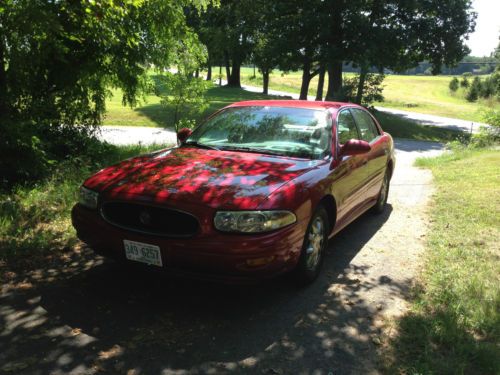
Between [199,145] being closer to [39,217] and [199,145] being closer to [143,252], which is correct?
[143,252]

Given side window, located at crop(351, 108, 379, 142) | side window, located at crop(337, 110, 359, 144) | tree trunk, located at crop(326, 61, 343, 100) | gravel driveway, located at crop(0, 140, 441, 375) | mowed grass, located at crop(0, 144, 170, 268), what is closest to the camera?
gravel driveway, located at crop(0, 140, 441, 375)

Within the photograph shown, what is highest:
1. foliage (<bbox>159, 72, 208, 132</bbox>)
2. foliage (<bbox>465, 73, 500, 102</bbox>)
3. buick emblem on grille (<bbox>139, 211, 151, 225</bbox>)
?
foliage (<bbox>465, 73, 500, 102</bbox>)

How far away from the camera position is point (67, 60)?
714 centimetres

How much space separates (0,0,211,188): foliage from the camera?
19.4 feet

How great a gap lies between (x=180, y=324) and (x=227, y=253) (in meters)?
0.67

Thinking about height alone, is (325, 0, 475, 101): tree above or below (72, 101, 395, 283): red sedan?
above

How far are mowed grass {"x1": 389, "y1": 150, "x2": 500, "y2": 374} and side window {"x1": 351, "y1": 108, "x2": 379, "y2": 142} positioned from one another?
1453mm

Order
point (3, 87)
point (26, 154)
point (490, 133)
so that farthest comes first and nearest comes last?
point (490, 133), point (3, 87), point (26, 154)

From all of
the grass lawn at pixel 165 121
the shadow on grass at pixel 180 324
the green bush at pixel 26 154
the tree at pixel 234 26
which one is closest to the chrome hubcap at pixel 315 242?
the shadow on grass at pixel 180 324

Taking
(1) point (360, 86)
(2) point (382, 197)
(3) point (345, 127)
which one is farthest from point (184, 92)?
(1) point (360, 86)

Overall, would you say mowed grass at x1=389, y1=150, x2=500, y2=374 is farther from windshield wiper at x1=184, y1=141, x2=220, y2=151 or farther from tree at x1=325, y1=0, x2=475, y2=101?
tree at x1=325, y1=0, x2=475, y2=101

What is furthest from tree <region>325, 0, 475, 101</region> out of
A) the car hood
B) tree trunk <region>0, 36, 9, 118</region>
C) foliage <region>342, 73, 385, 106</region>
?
the car hood

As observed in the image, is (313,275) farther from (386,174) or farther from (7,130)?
(7,130)

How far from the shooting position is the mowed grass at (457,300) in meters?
3.10
